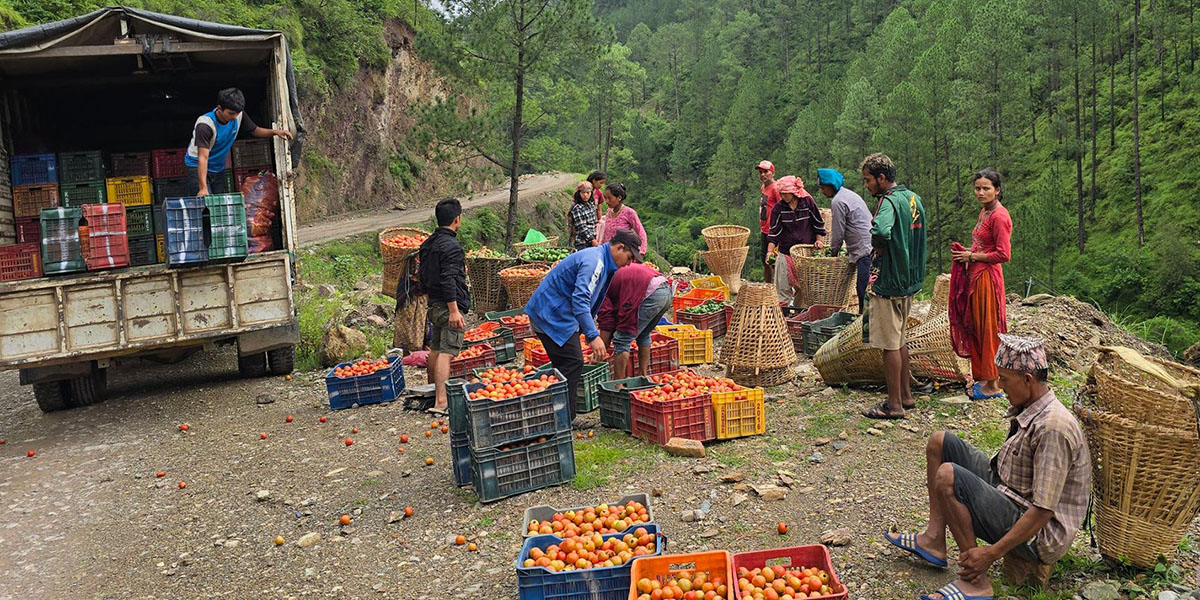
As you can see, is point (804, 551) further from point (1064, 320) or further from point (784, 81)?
point (784, 81)

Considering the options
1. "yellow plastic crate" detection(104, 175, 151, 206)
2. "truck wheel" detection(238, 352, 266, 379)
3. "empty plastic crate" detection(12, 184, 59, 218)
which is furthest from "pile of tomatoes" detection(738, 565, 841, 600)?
"empty plastic crate" detection(12, 184, 59, 218)

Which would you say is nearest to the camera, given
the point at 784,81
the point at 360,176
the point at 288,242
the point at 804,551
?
the point at 804,551

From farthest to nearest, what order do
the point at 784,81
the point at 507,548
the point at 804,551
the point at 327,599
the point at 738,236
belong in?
the point at 784,81, the point at 738,236, the point at 507,548, the point at 327,599, the point at 804,551

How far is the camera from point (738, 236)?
49.5 ft

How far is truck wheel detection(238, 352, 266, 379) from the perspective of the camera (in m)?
10.7

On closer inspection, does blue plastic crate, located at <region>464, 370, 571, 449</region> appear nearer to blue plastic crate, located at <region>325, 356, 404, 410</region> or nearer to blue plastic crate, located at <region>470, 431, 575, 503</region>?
blue plastic crate, located at <region>470, 431, 575, 503</region>

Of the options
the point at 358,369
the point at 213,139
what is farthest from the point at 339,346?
the point at 213,139

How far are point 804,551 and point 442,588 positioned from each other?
2.32 meters

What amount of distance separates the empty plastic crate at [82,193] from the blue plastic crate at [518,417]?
6.89 meters

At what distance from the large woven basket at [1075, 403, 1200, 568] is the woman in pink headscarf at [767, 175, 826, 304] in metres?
6.88

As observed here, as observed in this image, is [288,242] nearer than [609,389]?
No

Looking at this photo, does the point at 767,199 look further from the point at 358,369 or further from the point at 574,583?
the point at 574,583

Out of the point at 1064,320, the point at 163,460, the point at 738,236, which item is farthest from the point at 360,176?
the point at 1064,320

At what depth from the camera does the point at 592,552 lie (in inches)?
179
